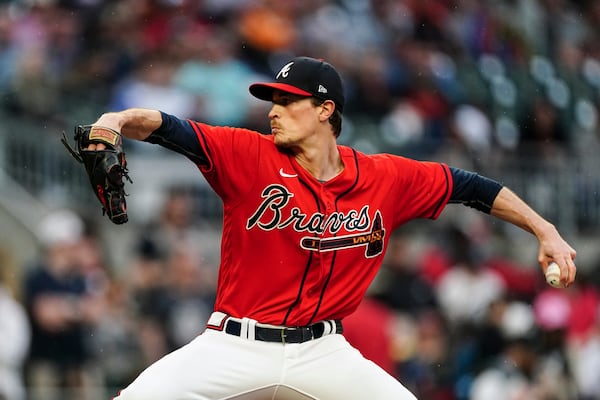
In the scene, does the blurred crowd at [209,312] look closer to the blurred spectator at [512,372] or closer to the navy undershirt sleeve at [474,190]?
the blurred spectator at [512,372]

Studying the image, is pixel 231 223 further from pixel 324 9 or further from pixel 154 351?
pixel 324 9

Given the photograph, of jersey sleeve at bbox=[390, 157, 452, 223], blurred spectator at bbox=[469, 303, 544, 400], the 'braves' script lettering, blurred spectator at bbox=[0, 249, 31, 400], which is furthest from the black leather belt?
blurred spectator at bbox=[0, 249, 31, 400]

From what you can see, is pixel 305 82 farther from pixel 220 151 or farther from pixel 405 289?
pixel 405 289

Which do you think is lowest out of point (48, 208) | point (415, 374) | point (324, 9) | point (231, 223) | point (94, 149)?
point (415, 374)

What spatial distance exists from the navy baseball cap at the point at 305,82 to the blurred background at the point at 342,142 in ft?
11.4

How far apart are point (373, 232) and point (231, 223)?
74 cm

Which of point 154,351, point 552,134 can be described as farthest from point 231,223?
point 552,134

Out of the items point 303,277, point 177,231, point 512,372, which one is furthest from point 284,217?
point 177,231

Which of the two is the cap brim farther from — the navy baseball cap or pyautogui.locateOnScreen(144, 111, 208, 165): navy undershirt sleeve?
pyautogui.locateOnScreen(144, 111, 208, 165): navy undershirt sleeve

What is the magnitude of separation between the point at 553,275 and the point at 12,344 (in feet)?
18.6

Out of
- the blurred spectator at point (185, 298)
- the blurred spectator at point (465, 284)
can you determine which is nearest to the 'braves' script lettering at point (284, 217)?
the blurred spectator at point (185, 298)

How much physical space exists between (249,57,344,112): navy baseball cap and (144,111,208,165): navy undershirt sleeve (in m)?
0.47

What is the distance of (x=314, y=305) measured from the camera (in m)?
5.88

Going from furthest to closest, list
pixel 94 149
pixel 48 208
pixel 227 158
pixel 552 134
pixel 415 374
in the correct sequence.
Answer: pixel 552 134 → pixel 48 208 → pixel 415 374 → pixel 227 158 → pixel 94 149
